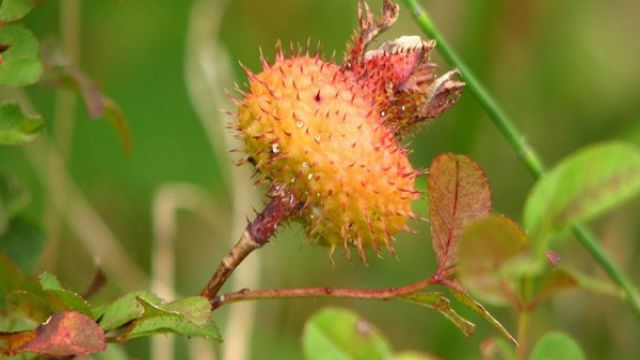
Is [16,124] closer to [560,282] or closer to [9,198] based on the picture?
[9,198]

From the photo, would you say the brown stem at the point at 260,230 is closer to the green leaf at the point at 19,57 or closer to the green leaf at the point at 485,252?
the green leaf at the point at 19,57

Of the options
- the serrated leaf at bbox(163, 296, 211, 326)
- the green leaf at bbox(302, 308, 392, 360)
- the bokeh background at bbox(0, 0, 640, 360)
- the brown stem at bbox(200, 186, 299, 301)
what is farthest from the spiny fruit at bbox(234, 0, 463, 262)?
the bokeh background at bbox(0, 0, 640, 360)

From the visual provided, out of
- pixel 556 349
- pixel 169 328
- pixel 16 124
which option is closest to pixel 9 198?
pixel 16 124

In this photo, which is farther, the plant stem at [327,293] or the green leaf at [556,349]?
the plant stem at [327,293]

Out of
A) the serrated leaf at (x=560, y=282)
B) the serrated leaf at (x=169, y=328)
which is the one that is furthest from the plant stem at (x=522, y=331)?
the serrated leaf at (x=169, y=328)

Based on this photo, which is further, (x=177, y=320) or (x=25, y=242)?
(x=25, y=242)

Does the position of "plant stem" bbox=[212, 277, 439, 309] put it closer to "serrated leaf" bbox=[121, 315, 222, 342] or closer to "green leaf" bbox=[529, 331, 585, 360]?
"serrated leaf" bbox=[121, 315, 222, 342]

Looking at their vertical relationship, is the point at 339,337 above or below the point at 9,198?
below
